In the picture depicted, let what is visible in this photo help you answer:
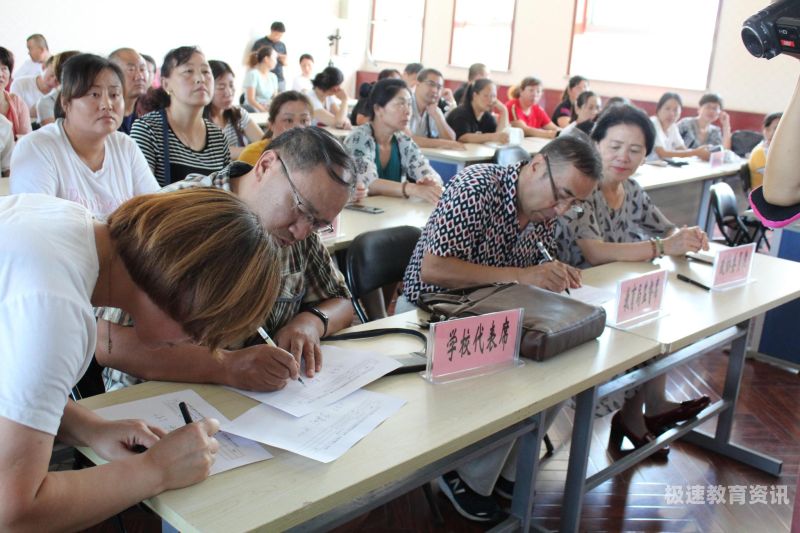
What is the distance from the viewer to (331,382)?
1460mm

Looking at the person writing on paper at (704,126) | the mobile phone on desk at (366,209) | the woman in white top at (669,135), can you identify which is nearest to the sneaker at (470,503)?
the mobile phone on desk at (366,209)

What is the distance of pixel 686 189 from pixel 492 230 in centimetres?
370

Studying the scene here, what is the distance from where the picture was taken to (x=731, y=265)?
241cm

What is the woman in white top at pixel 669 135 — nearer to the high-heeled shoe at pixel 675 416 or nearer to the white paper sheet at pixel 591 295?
the high-heeled shoe at pixel 675 416

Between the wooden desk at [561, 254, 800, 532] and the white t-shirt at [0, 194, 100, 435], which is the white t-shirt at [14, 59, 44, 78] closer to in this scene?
the wooden desk at [561, 254, 800, 532]

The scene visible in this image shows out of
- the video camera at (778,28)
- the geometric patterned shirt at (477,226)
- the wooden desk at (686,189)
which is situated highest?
the video camera at (778,28)

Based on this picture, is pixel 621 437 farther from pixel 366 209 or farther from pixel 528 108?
pixel 528 108

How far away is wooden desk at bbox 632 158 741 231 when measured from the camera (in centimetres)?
503

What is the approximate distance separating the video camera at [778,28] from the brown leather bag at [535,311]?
2.33ft

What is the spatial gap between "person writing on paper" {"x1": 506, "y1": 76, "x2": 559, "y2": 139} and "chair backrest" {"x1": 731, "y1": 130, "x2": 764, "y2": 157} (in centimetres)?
182

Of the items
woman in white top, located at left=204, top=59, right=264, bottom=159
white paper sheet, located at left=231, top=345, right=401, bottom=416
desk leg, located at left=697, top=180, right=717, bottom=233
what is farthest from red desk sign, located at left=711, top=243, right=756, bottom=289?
desk leg, located at left=697, top=180, right=717, bottom=233

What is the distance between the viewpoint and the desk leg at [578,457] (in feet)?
6.02

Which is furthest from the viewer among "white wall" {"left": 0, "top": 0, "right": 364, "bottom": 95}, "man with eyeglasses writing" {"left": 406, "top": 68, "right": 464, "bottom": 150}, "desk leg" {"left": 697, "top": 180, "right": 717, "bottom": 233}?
"white wall" {"left": 0, "top": 0, "right": 364, "bottom": 95}

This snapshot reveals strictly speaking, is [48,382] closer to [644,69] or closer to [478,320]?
[478,320]
